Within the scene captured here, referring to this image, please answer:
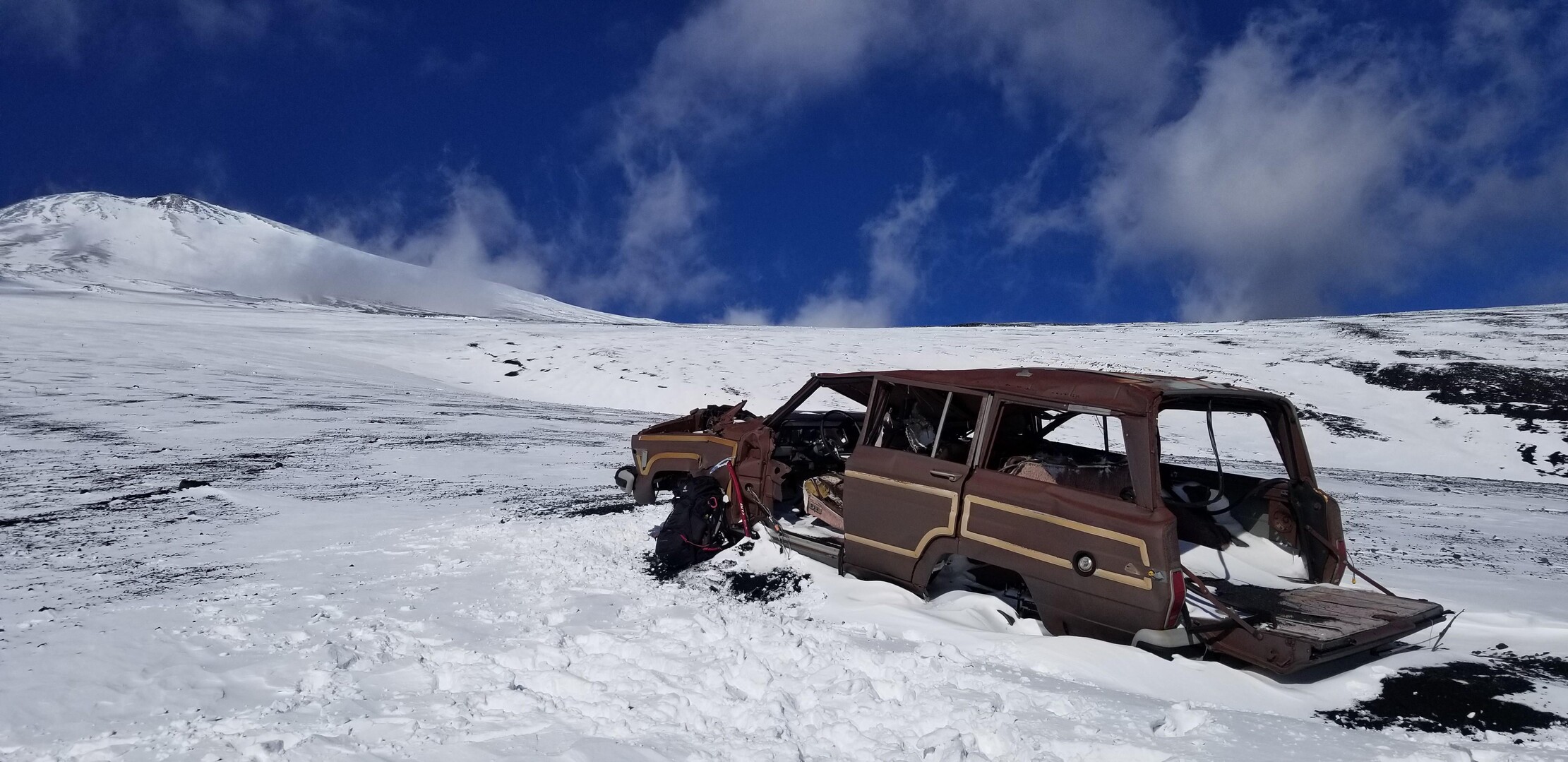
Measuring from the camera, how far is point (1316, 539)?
5.52 metres

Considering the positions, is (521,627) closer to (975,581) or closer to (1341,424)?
(975,581)

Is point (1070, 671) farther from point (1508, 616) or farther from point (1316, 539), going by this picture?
point (1508, 616)

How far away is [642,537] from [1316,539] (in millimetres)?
5139

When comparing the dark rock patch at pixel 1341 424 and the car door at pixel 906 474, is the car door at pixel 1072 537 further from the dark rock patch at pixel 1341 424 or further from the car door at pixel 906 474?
the dark rock patch at pixel 1341 424

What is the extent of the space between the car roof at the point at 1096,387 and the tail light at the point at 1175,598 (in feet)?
2.87

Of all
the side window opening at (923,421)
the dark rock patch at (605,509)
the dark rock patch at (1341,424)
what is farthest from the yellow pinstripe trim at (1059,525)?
the dark rock patch at (1341,424)

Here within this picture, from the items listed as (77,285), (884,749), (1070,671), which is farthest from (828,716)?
(77,285)

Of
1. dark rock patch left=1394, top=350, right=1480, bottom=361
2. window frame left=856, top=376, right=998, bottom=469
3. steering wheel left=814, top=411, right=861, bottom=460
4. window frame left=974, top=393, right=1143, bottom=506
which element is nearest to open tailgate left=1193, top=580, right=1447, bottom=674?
window frame left=974, top=393, right=1143, bottom=506

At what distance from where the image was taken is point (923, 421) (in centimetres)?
605

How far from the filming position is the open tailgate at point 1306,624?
4219 millimetres

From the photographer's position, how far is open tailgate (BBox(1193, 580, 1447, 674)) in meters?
4.22

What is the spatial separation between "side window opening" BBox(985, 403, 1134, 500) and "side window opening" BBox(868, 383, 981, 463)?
0.84 feet

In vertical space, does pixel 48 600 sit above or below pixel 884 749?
below

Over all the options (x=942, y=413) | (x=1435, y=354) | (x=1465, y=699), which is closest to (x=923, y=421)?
(x=942, y=413)
